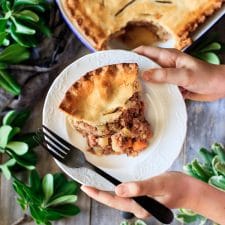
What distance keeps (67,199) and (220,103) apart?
0.39 metres

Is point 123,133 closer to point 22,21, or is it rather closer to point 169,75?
point 169,75

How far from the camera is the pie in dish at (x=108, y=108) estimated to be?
1272 mm

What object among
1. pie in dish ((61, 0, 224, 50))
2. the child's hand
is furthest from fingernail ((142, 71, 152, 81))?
pie in dish ((61, 0, 224, 50))

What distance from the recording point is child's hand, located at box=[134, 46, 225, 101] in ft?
4.20

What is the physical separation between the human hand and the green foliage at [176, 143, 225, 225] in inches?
4.7

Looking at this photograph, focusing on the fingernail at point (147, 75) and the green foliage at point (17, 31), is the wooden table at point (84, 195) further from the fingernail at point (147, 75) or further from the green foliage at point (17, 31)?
the fingernail at point (147, 75)

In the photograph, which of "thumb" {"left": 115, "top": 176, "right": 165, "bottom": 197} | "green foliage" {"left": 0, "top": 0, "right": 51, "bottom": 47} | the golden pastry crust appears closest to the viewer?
"thumb" {"left": 115, "top": 176, "right": 165, "bottom": 197}

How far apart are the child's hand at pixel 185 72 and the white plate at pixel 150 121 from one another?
0.03 m

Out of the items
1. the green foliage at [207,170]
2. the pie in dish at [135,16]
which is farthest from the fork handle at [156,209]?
the pie in dish at [135,16]

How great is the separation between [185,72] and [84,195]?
37 cm

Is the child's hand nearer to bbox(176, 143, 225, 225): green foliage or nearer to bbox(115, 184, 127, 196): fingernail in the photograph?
bbox(176, 143, 225, 225): green foliage

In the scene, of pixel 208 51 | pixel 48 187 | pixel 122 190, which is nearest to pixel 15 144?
pixel 48 187

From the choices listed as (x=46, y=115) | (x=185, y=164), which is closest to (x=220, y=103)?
(x=185, y=164)

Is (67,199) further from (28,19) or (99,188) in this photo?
(28,19)
